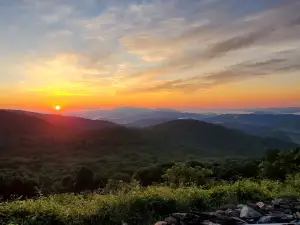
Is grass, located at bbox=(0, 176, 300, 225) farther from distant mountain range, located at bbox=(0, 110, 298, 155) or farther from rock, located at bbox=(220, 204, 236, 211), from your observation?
distant mountain range, located at bbox=(0, 110, 298, 155)

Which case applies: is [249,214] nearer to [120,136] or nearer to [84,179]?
[84,179]

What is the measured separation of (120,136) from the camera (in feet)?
478

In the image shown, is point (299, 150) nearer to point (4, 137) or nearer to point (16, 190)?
point (16, 190)

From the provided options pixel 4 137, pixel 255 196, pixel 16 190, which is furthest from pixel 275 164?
pixel 4 137

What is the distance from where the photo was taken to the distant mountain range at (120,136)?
426 ft

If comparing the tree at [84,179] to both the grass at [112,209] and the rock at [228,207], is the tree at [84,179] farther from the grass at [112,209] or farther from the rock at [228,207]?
the rock at [228,207]

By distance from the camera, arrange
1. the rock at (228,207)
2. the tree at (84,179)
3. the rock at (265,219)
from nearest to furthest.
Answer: the rock at (265,219), the rock at (228,207), the tree at (84,179)

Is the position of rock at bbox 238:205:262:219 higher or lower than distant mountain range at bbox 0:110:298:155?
higher

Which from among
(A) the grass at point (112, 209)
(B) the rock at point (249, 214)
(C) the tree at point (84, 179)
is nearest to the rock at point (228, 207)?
(A) the grass at point (112, 209)

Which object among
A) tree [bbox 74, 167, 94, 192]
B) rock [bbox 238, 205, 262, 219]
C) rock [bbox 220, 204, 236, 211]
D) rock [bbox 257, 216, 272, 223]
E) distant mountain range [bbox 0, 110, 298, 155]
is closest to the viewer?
rock [bbox 257, 216, 272, 223]

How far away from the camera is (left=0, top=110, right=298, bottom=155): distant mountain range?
12975cm

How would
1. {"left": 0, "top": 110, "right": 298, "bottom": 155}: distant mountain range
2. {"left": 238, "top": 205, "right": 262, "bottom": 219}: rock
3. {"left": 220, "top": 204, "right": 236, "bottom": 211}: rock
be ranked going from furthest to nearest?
{"left": 0, "top": 110, "right": 298, "bottom": 155}: distant mountain range → {"left": 220, "top": 204, "right": 236, "bottom": 211}: rock → {"left": 238, "top": 205, "right": 262, "bottom": 219}: rock

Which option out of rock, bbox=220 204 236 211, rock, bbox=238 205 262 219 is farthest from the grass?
rock, bbox=238 205 262 219

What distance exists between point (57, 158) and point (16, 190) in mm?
67787
